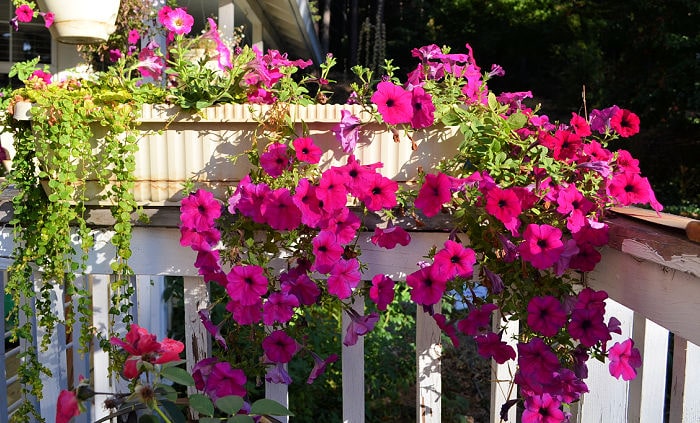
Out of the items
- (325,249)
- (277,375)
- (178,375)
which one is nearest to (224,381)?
(277,375)

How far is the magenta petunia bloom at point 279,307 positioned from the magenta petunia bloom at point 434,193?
29 cm

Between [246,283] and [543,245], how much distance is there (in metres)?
0.53

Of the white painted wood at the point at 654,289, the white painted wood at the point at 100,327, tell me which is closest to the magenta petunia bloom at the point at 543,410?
the white painted wood at the point at 654,289

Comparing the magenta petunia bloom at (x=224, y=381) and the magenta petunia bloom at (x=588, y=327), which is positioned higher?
the magenta petunia bloom at (x=588, y=327)

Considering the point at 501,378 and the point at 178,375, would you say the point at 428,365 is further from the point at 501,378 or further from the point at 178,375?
the point at 178,375

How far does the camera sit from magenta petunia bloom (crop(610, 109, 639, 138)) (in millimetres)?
1280

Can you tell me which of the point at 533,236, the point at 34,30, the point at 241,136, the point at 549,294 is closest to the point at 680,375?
the point at 549,294

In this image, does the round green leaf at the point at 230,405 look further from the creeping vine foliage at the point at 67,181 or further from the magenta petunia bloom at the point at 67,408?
the creeping vine foliage at the point at 67,181

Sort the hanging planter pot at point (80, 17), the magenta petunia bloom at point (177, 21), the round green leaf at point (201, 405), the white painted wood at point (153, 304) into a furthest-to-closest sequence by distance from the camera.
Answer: the white painted wood at point (153, 304) < the hanging planter pot at point (80, 17) < the magenta petunia bloom at point (177, 21) < the round green leaf at point (201, 405)

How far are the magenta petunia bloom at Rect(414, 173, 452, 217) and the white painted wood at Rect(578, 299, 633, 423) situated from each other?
53 cm

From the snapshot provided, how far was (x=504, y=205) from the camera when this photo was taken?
1.14 m

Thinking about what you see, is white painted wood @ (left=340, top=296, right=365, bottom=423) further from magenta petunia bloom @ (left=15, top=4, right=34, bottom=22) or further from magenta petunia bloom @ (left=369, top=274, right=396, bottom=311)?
magenta petunia bloom @ (left=15, top=4, right=34, bottom=22)

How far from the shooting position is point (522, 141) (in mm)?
1253

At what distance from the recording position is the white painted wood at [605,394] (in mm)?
1438
